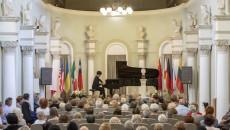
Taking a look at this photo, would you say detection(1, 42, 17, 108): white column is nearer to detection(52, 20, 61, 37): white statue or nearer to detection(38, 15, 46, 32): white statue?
→ detection(38, 15, 46, 32): white statue

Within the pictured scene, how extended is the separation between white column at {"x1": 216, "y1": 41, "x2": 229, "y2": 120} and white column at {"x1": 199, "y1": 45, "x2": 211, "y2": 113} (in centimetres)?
325

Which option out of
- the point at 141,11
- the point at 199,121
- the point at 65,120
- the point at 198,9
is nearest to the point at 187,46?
the point at 198,9

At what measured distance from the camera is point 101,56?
1046 inches

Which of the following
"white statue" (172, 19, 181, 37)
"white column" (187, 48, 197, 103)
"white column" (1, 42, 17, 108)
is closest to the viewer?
"white column" (1, 42, 17, 108)

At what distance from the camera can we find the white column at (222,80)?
14.8 meters

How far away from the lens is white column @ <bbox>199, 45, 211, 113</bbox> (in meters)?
18.2

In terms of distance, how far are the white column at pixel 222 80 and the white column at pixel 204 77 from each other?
3252mm

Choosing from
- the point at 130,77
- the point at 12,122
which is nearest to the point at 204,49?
the point at 130,77

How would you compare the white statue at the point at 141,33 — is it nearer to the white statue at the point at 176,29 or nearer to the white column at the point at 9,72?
the white statue at the point at 176,29

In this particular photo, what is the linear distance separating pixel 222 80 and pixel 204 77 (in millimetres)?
3376

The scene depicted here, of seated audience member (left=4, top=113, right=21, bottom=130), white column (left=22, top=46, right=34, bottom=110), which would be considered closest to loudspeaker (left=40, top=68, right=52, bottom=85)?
white column (left=22, top=46, right=34, bottom=110)

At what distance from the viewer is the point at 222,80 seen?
15.0 m

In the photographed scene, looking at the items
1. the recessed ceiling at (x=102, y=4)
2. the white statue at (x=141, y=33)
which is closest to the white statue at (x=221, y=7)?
the white statue at (x=141, y=33)

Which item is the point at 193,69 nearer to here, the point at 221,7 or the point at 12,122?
the point at 221,7
